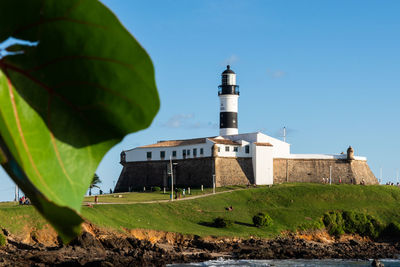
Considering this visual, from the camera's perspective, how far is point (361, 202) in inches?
2238

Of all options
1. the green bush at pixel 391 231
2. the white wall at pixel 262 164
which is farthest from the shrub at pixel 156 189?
the green bush at pixel 391 231

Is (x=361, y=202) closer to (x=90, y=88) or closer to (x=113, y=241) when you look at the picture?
(x=113, y=241)

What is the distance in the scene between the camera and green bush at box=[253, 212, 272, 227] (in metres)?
47.7

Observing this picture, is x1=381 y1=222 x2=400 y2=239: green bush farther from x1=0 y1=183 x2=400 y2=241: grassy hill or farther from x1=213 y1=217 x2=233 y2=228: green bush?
x1=213 y1=217 x2=233 y2=228: green bush

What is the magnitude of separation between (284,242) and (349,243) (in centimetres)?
855

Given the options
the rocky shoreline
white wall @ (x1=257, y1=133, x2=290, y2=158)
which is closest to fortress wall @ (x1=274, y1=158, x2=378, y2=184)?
white wall @ (x1=257, y1=133, x2=290, y2=158)

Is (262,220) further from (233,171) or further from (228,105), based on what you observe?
(228,105)

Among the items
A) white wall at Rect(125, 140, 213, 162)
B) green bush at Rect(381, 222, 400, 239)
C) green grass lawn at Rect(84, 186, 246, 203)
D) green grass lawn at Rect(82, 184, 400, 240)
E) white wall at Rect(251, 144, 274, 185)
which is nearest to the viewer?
green grass lawn at Rect(82, 184, 400, 240)

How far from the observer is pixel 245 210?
50.9 metres

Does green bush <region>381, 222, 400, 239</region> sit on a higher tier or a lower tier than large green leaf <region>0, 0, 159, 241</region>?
lower

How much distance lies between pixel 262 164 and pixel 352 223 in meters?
12.9

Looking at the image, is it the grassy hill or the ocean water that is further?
the grassy hill

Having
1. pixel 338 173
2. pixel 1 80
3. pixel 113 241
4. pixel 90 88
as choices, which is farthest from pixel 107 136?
pixel 338 173

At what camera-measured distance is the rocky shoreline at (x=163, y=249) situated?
104 ft
